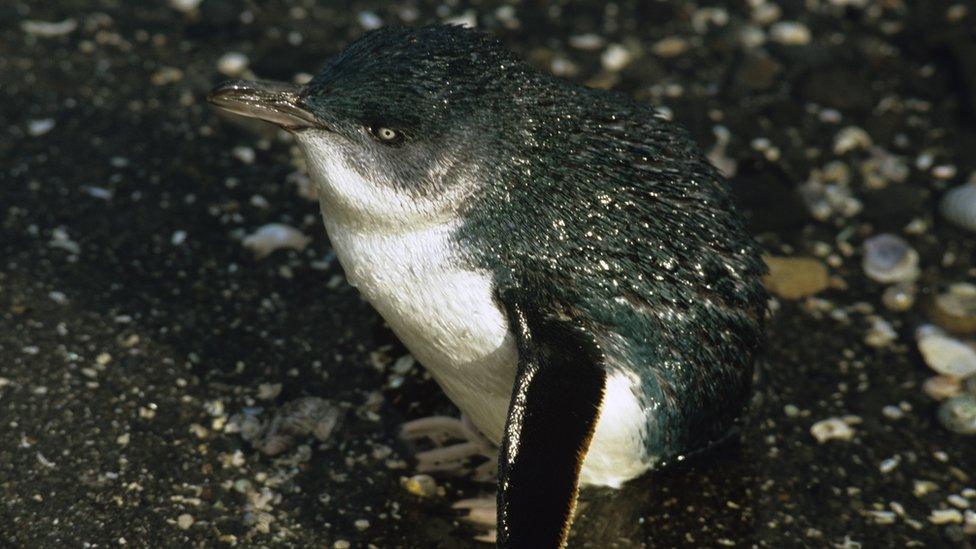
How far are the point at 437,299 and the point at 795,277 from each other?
1.63 metres

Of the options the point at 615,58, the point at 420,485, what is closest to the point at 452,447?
the point at 420,485

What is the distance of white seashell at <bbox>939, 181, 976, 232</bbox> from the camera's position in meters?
4.11

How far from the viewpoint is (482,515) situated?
10.1 ft

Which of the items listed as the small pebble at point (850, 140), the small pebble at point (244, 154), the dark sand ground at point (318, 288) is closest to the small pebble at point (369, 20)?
the dark sand ground at point (318, 288)

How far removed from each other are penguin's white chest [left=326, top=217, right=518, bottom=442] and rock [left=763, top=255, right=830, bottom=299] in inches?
53.4

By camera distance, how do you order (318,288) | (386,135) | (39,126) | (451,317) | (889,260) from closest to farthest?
(386,135)
(451,317)
(318,288)
(889,260)
(39,126)

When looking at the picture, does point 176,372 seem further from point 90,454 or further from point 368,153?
point 368,153

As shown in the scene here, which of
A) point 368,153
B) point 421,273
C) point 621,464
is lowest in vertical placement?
point 621,464

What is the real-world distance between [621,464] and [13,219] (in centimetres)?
212

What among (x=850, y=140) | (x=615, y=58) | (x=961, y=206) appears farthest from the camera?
(x=615, y=58)

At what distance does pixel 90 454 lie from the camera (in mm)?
3072

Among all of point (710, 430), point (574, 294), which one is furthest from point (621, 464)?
point (574, 294)

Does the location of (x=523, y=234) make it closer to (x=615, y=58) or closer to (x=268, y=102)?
(x=268, y=102)

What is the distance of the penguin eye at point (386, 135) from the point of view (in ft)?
8.68
